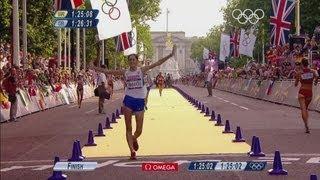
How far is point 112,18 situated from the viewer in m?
37.2

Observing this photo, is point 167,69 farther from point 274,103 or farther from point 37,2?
point 274,103

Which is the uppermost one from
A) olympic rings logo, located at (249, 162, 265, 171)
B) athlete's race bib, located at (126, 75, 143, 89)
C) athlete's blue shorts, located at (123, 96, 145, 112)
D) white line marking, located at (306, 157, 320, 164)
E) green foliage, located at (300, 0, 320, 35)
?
green foliage, located at (300, 0, 320, 35)

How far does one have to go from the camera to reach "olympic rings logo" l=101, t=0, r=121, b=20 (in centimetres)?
3719

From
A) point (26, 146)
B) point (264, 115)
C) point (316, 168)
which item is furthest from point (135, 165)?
point (264, 115)

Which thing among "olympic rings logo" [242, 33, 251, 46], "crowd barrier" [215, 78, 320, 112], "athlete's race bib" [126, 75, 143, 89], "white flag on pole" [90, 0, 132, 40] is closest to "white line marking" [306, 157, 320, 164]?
"athlete's race bib" [126, 75, 143, 89]

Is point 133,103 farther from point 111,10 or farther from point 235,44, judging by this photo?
point 235,44

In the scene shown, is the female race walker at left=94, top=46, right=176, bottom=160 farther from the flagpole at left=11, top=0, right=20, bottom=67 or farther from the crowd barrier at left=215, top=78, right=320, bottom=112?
the flagpole at left=11, top=0, right=20, bottom=67

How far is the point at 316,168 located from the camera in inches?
445

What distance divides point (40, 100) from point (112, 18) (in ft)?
21.5

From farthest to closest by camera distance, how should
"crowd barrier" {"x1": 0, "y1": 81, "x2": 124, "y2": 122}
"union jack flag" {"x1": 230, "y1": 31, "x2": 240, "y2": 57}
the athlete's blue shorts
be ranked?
"union jack flag" {"x1": 230, "y1": 31, "x2": 240, "y2": 57} < "crowd barrier" {"x1": 0, "y1": 81, "x2": 124, "y2": 122} < the athlete's blue shorts

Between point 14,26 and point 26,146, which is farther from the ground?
point 14,26

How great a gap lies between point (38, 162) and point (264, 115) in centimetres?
1497

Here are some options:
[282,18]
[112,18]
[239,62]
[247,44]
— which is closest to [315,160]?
[112,18]

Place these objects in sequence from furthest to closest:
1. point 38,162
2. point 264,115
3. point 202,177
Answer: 1. point 264,115
2. point 38,162
3. point 202,177
